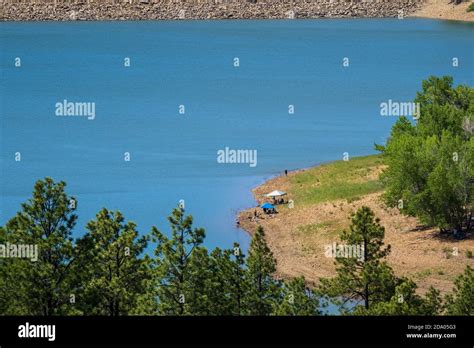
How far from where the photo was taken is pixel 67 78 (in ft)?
480

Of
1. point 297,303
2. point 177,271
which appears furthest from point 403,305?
point 177,271

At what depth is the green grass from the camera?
7125cm

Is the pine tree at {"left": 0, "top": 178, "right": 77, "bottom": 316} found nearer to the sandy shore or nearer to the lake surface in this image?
the sandy shore

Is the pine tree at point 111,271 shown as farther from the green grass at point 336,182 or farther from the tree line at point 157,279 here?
the green grass at point 336,182

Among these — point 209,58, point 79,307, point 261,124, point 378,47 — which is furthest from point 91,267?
point 378,47

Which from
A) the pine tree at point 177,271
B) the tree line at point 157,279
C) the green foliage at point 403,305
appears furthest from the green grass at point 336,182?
the green foliage at point 403,305

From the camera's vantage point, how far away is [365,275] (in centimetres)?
3791

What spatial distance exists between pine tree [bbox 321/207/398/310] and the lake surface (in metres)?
22.5

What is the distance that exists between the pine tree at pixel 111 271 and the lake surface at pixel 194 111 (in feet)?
79.8

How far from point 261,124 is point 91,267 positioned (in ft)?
240

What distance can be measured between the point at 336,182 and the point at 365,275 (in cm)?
3819

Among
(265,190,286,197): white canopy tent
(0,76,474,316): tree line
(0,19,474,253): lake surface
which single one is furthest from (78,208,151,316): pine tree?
(265,190,286,197): white canopy tent

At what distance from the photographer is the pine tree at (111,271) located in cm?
3600
